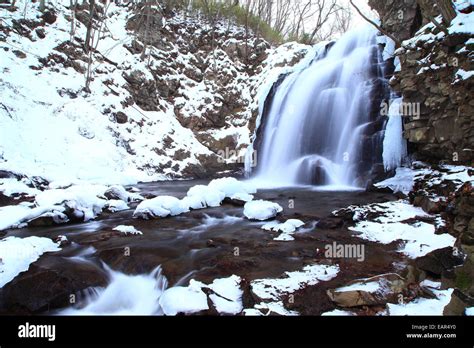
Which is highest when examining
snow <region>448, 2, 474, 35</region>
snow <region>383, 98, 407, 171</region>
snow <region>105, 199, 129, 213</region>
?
snow <region>448, 2, 474, 35</region>

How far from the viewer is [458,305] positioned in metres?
2.81

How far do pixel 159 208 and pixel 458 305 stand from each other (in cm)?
549

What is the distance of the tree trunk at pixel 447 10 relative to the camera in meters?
6.85

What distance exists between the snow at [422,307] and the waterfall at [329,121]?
21.1ft

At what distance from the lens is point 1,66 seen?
1173 cm

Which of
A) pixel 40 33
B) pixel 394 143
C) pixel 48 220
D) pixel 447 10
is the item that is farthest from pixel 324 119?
pixel 40 33

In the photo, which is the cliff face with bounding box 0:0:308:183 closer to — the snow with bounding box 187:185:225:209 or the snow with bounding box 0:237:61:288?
the snow with bounding box 187:185:225:209

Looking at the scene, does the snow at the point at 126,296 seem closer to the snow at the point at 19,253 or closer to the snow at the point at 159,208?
the snow at the point at 19,253

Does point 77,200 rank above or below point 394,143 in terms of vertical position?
below

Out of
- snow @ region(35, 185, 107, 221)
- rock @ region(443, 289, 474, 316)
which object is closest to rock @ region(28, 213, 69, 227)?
snow @ region(35, 185, 107, 221)

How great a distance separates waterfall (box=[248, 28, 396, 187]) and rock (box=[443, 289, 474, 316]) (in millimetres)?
6651

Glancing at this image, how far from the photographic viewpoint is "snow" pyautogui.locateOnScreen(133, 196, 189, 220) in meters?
6.74

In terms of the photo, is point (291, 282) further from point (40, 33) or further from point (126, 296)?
point (40, 33)
